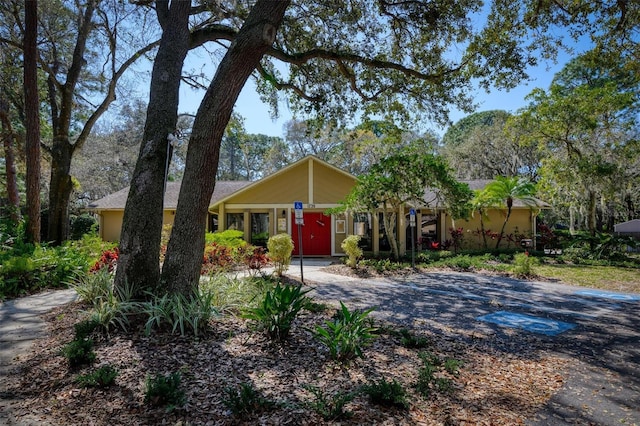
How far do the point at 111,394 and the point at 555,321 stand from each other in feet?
21.5

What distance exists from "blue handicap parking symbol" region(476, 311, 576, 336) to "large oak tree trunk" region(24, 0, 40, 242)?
11.6 metres

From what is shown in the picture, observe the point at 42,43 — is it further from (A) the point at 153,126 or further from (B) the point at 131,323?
(B) the point at 131,323

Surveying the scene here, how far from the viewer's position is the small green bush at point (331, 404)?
9.11 ft

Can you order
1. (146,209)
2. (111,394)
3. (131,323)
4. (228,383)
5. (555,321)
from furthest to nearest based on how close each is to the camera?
(555,321), (146,209), (131,323), (228,383), (111,394)

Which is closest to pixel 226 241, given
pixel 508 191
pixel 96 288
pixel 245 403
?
pixel 96 288

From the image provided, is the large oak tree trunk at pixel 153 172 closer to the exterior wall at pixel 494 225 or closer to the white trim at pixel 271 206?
the white trim at pixel 271 206

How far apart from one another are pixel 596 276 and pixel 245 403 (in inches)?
488

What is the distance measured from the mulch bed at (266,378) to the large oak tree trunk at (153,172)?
97 cm

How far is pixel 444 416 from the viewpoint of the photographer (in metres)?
2.94

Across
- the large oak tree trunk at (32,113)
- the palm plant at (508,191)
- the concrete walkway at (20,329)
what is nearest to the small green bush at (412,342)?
the concrete walkway at (20,329)

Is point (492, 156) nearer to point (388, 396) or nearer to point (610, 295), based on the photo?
point (610, 295)

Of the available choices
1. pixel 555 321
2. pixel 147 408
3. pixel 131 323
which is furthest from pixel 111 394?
pixel 555 321

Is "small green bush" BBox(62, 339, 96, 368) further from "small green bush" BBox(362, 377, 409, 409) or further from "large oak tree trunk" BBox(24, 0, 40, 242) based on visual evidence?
"large oak tree trunk" BBox(24, 0, 40, 242)

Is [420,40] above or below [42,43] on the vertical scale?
below
